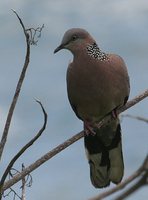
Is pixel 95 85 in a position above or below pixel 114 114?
above

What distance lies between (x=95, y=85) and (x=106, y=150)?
927mm

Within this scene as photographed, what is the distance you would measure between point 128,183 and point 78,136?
219cm

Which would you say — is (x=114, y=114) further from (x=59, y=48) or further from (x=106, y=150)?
(x=59, y=48)

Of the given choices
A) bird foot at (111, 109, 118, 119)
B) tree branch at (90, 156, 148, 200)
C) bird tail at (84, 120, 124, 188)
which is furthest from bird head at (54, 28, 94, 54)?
tree branch at (90, 156, 148, 200)

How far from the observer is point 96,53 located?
15.1 ft

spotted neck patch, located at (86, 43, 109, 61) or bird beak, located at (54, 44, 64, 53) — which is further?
spotted neck patch, located at (86, 43, 109, 61)

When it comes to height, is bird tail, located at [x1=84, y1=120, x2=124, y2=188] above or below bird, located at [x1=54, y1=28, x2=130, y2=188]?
below

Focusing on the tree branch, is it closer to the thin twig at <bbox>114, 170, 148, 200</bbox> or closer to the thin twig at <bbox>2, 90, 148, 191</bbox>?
the thin twig at <bbox>114, 170, 148, 200</bbox>

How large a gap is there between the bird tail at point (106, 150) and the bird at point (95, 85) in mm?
10

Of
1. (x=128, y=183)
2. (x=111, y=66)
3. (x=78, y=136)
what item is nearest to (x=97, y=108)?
(x=111, y=66)

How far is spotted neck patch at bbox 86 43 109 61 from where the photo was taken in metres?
4.57

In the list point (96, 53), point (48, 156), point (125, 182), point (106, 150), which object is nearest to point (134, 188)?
point (125, 182)

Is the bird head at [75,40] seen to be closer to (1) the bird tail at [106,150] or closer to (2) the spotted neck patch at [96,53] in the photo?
(2) the spotted neck patch at [96,53]

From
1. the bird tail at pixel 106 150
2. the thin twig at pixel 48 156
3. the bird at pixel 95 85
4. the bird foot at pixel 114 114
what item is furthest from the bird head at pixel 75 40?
the thin twig at pixel 48 156
